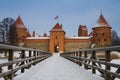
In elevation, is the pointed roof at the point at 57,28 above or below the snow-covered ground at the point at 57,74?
above

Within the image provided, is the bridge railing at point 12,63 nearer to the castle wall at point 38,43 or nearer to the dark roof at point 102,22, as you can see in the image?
the castle wall at point 38,43

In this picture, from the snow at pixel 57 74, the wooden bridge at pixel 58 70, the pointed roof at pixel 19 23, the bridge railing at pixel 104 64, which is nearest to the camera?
the bridge railing at pixel 104 64

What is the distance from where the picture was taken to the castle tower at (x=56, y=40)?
98.6m

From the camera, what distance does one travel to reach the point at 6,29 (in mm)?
74188

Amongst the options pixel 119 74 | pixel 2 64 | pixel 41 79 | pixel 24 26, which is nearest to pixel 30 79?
pixel 41 79

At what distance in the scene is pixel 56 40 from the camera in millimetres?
100250

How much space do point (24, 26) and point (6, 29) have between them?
33.3m

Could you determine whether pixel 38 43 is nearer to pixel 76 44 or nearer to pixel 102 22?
pixel 76 44

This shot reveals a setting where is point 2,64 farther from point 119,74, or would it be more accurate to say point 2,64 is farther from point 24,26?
point 24,26

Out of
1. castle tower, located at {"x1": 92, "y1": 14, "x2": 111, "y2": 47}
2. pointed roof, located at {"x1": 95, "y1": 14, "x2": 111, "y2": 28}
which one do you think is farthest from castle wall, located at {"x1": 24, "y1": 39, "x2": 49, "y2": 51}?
pointed roof, located at {"x1": 95, "y1": 14, "x2": 111, "y2": 28}

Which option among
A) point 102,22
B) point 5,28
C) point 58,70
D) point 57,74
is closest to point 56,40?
point 102,22

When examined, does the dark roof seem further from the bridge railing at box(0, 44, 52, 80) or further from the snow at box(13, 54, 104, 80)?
the bridge railing at box(0, 44, 52, 80)

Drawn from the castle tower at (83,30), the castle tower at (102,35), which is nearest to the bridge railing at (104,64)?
the castle tower at (102,35)

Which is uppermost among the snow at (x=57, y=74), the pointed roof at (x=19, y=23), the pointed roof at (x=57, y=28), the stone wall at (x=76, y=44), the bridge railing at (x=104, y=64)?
the pointed roof at (x=19, y=23)
